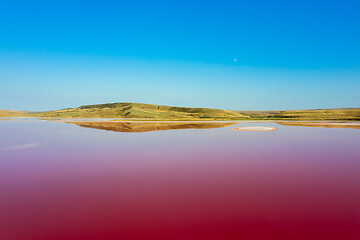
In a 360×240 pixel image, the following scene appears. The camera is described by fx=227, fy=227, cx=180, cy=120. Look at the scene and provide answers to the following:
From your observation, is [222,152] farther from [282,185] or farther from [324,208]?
[324,208]

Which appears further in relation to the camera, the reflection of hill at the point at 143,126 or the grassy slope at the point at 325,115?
the grassy slope at the point at 325,115

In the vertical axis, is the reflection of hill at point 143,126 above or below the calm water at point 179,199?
below

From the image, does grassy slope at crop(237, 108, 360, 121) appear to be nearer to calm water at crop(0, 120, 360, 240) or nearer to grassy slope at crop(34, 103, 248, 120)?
grassy slope at crop(34, 103, 248, 120)

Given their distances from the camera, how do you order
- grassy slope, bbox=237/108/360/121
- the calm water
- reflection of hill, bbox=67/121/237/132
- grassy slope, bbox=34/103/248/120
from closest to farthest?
the calm water, reflection of hill, bbox=67/121/237/132, grassy slope, bbox=237/108/360/121, grassy slope, bbox=34/103/248/120

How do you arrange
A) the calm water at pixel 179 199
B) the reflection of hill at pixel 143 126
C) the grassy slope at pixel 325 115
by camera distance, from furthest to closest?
the grassy slope at pixel 325 115
the reflection of hill at pixel 143 126
the calm water at pixel 179 199

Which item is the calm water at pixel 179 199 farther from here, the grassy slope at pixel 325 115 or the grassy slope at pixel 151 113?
the grassy slope at pixel 151 113

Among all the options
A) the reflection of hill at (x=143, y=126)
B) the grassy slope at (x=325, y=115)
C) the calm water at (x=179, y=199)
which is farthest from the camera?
the grassy slope at (x=325, y=115)

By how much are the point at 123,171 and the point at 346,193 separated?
6.28 m

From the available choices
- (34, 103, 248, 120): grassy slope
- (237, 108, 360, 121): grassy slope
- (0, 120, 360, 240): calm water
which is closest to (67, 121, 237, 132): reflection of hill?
Answer: (0, 120, 360, 240): calm water

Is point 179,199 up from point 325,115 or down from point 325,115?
down

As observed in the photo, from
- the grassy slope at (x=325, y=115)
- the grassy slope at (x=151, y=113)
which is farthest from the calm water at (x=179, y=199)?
the grassy slope at (x=151, y=113)

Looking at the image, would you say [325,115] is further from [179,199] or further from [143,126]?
[179,199]

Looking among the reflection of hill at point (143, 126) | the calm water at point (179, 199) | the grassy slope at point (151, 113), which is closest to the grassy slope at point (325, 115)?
the grassy slope at point (151, 113)

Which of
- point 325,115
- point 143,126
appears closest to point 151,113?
point 325,115
